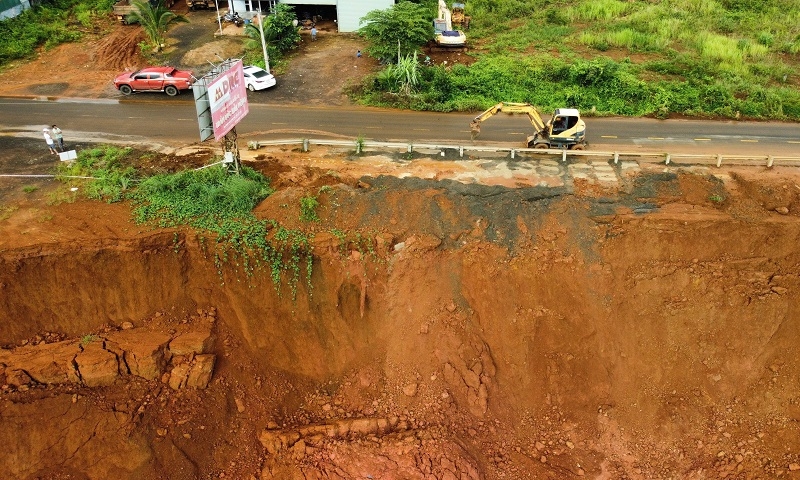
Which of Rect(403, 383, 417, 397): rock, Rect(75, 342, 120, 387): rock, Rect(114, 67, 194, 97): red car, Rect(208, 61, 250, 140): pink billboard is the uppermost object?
Rect(208, 61, 250, 140): pink billboard

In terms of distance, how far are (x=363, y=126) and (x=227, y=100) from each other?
8.01 m

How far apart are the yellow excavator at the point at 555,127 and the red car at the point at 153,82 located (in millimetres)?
15817

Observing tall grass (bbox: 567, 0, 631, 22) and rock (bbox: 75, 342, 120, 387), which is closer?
rock (bbox: 75, 342, 120, 387)

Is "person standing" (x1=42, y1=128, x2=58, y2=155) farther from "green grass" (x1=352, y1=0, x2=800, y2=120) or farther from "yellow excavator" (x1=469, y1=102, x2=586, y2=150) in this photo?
"yellow excavator" (x1=469, y1=102, x2=586, y2=150)

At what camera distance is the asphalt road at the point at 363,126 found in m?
25.3

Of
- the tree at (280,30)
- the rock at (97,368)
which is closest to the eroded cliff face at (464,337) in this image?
the rock at (97,368)

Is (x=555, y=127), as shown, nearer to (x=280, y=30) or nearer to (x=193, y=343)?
(x=193, y=343)

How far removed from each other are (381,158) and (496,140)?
5722mm

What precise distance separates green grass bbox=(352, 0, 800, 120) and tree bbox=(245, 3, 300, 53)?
22.6 feet

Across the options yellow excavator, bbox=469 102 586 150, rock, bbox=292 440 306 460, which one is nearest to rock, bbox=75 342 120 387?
rock, bbox=292 440 306 460

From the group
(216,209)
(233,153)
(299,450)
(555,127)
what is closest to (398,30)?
(555,127)

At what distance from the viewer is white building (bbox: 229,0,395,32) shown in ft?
117

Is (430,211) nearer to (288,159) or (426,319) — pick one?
(426,319)

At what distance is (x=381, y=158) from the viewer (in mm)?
23172
